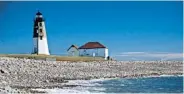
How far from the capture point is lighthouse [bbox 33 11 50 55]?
6353 cm

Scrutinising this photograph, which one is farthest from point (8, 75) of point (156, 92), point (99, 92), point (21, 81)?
point (156, 92)

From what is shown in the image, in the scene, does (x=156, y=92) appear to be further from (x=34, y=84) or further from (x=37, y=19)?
(x=37, y=19)

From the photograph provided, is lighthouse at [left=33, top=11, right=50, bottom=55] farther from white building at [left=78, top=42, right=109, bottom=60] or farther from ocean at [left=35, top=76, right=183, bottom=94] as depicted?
ocean at [left=35, top=76, right=183, bottom=94]

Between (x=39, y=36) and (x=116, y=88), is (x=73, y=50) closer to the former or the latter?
(x=39, y=36)

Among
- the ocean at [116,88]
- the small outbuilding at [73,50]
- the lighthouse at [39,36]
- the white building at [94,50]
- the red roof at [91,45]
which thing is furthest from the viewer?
the small outbuilding at [73,50]

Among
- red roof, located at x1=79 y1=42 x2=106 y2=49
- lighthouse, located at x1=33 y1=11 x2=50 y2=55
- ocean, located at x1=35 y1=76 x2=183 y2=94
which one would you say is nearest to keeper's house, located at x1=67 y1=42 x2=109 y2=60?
red roof, located at x1=79 y1=42 x2=106 y2=49

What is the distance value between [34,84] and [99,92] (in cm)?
423

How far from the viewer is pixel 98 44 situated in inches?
2844

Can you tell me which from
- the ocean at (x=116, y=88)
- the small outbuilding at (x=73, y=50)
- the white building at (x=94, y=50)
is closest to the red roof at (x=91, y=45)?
the white building at (x=94, y=50)

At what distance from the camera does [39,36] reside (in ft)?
211

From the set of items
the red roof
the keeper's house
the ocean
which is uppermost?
the red roof

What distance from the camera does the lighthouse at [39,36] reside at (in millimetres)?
63531

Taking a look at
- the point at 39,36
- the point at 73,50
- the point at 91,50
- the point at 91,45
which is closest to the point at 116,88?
the point at 39,36

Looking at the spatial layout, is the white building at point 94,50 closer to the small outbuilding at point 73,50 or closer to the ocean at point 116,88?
the small outbuilding at point 73,50
